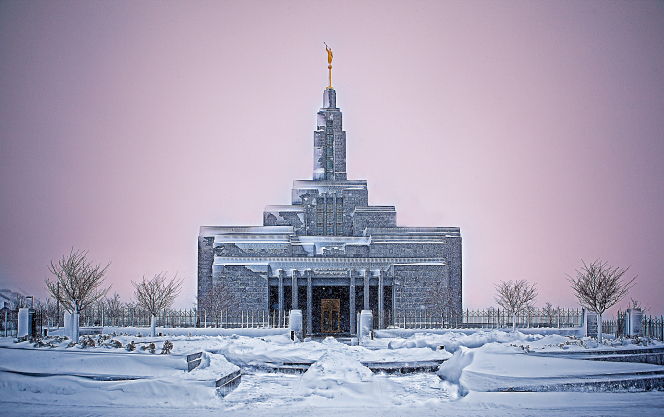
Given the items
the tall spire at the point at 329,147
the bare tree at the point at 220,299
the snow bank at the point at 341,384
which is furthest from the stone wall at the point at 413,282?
the snow bank at the point at 341,384

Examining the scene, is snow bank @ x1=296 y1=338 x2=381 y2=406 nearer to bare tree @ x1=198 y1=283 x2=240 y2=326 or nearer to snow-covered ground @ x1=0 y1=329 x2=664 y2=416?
snow-covered ground @ x1=0 y1=329 x2=664 y2=416

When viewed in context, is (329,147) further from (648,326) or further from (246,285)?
(648,326)

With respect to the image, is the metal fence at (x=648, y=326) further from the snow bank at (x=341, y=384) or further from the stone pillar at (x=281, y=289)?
the stone pillar at (x=281, y=289)

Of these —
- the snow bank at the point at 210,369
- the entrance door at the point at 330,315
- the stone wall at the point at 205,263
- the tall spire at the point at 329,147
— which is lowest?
the entrance door at the point at 330,315

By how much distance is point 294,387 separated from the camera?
15.1 metres

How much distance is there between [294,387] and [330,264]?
22844mm

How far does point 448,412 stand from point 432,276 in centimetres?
2569

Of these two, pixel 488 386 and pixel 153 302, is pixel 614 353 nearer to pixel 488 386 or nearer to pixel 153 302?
pixel 488 386

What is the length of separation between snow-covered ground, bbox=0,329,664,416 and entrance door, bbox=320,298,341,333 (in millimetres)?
23018

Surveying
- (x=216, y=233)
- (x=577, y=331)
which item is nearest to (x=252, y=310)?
(x=216, y=233)

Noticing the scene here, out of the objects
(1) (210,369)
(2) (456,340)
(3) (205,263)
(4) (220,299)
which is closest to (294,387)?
(1) (210,369)

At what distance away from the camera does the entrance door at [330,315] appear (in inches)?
1524

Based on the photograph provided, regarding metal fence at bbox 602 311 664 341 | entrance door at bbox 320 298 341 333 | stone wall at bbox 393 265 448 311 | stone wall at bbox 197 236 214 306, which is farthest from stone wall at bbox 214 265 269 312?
metal fence at bbox 602 311 664 341

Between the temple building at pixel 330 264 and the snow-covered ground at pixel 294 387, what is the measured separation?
56.1ft
